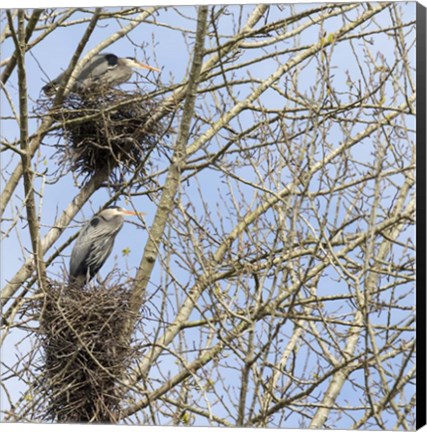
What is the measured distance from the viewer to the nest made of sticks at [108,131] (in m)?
5.68

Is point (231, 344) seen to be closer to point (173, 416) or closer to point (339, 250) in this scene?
point (173, 416)

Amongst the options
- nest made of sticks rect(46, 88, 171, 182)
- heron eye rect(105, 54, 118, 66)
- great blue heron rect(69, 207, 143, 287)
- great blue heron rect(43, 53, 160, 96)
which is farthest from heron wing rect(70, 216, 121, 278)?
heron eye rect(105, 54, 118, 66)

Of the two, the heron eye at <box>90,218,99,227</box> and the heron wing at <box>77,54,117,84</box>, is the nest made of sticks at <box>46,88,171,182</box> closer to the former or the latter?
the heron wing at <box>77,54,117,84</box>

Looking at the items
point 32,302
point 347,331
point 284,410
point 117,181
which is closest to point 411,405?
point 284,410

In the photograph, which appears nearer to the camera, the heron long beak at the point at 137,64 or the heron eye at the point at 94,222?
the heron eye at the point at 94,222

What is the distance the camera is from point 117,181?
5820mm

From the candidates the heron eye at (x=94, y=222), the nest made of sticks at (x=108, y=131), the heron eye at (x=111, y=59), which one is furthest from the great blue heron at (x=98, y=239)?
the heron eye at (x=111, y=59)

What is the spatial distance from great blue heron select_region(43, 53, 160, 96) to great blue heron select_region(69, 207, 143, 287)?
703 millimetres

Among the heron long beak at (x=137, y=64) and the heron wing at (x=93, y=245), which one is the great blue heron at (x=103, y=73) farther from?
the heron wing at (x=93, y=245)

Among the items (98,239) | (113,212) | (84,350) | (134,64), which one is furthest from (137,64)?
(84,350)

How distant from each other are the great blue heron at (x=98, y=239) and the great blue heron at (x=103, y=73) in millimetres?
703

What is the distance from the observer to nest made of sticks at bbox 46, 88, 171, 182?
5676 mm

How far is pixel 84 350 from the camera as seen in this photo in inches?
199

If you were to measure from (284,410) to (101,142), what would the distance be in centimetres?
201
